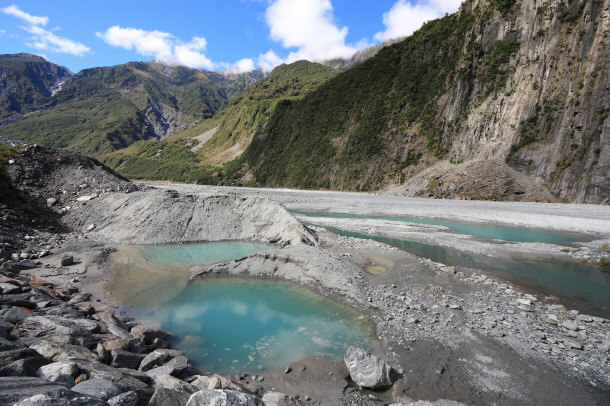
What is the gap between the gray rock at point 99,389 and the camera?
4180 mm

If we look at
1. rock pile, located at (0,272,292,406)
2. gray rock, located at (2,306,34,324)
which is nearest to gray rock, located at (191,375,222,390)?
rock pile, located at (0,272,292,406)

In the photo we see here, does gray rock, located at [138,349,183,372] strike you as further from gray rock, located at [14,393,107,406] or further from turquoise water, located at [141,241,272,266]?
turquoise water, located at [141,241,272,266]

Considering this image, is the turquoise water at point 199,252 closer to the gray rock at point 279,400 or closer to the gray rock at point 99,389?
the gray rock at point 279,400

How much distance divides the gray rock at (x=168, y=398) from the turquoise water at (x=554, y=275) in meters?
14.0

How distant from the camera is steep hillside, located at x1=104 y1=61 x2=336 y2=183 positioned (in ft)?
359

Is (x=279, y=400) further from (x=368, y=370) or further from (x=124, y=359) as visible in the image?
(x=124, y=359)

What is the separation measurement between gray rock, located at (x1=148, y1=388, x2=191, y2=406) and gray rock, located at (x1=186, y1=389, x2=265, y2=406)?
1.86 feet

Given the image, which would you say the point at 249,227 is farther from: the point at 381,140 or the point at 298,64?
the point at 298,64

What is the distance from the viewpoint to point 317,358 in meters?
8.05

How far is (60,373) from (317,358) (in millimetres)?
5678

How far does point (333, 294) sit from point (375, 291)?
1745 millimetres

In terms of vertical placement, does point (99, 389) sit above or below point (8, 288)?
above

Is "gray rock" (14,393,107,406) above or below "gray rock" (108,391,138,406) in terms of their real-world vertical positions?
above

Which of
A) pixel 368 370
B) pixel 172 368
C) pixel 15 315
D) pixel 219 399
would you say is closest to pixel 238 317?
pixel 172 368
